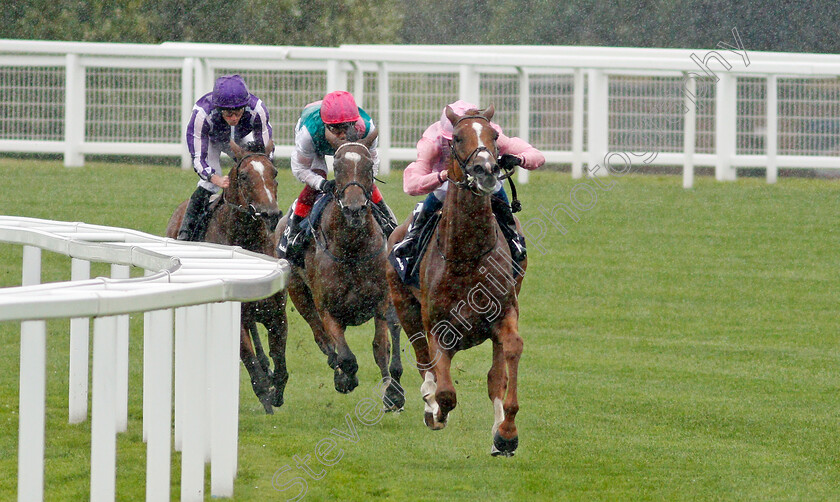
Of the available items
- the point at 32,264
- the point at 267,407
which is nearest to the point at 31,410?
the point at 32,264

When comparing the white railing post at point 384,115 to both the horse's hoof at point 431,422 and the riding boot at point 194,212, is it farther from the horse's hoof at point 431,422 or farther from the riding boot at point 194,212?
the horse's hoof at point 431,422

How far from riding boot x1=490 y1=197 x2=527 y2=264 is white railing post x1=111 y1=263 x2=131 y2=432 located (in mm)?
1830

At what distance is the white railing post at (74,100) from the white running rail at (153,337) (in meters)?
12.3

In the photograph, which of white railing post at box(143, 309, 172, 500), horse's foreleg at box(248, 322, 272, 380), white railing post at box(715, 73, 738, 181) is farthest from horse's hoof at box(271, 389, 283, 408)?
white railing post at box(715, 73, 738, 181)

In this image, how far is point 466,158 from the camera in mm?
5707

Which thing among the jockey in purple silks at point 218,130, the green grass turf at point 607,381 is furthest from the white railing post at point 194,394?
the jockey in purple silks at point 218,130

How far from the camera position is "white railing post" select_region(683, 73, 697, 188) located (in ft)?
58.5

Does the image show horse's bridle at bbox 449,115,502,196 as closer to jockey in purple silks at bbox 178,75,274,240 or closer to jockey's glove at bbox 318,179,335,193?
jockey's glove at bbox 318,179,335,193

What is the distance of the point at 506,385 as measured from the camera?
635 cm

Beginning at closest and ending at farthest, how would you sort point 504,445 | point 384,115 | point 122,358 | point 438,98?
point 504,445 < point 122,358 < point 384,115 < point 438,98

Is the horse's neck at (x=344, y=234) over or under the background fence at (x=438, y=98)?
under

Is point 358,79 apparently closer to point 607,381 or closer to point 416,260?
point 607,381

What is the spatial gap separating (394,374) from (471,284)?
5.58 feet

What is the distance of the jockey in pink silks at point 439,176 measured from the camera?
6.32m
